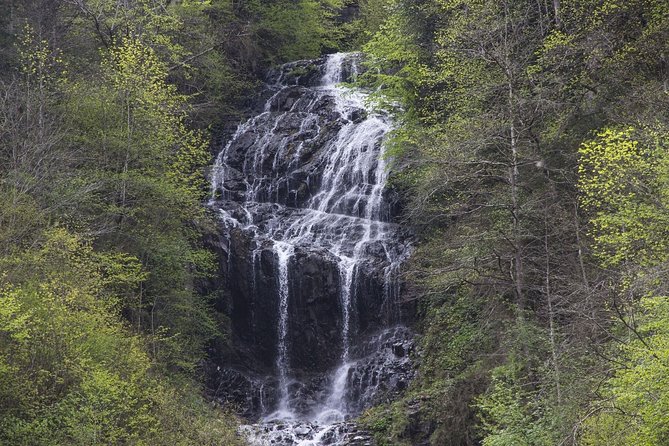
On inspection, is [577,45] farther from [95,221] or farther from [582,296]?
[95,221]

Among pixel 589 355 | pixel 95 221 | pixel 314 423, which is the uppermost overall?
pixel 95 221

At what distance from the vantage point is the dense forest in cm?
1305

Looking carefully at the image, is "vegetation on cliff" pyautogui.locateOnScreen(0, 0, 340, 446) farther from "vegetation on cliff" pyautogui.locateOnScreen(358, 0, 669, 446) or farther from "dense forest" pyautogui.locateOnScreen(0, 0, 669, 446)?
"vegetation on cliff" pyautogui.locateOnScreen(358, 0, 669, 446)

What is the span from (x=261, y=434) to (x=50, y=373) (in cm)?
704

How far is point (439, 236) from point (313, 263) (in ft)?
14.4

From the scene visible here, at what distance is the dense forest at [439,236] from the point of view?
13.1 meters

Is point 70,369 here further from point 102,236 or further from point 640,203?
point 640,203

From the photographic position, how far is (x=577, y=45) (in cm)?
1805

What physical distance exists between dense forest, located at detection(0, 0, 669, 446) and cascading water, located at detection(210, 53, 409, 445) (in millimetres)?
1340

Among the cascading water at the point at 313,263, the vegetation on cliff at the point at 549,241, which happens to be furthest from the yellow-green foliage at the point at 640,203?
the cascading water at the point at 313,263

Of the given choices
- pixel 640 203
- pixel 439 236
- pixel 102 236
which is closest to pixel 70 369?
pixel 102 236

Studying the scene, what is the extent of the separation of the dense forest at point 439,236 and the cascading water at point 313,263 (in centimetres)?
134

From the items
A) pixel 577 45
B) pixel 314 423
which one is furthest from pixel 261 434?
pixel 577 45

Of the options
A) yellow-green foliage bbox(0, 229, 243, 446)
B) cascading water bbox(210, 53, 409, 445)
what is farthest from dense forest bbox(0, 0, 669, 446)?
cascading water bbox(210, 53, 409, 445)
